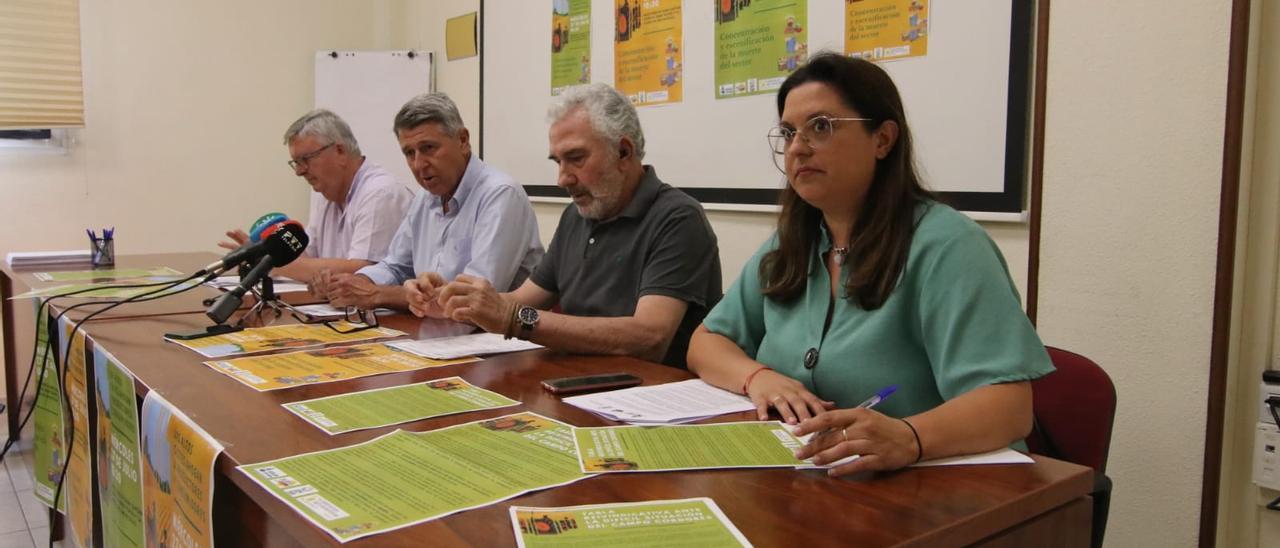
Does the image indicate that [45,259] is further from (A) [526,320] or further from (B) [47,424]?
(A) [526,320]

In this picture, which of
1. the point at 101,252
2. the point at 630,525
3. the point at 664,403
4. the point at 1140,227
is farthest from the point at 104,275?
the point at 1140,227

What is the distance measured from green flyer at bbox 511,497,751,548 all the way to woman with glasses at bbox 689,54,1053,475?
32 centimetres

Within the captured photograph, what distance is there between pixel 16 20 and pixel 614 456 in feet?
13.6

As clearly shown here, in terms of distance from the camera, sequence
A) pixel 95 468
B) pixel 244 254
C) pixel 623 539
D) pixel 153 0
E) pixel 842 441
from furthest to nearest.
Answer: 1. pixel 153 0
2. pixel 244 254
3. pixel 95 468
4. pixel 842 441
5. pixel 623 539

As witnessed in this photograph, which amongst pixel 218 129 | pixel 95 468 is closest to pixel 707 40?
pixel 95 468

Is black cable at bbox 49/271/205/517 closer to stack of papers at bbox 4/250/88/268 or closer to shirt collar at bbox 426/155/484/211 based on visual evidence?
shirt collar at bbox 426/155/484/211

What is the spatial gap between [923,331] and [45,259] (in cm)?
323

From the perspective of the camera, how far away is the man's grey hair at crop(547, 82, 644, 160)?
2.09 metres

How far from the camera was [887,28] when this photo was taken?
242 centimetres

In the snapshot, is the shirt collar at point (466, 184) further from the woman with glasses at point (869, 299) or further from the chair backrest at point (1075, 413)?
the chair backrest at point (1075, 413)

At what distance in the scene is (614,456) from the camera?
104 cm

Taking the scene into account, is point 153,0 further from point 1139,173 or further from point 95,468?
point 1139,173

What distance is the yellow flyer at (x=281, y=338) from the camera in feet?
5.63

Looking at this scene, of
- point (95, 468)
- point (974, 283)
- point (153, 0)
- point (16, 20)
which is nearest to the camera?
point (974, 283)
